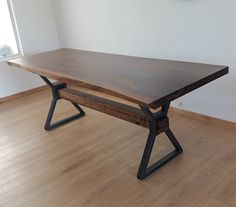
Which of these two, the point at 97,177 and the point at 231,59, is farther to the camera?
the point at 231,59

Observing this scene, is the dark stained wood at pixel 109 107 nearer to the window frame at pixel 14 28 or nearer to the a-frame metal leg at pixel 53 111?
the a-frame metal leg at pixel 53 111

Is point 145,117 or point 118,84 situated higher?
point 118,84

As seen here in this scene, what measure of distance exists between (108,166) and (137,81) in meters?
0.77

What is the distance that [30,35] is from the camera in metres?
4.13

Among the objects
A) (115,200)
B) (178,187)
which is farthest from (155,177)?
(115,200)

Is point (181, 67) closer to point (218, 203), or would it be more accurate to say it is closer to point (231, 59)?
point (231, 59)

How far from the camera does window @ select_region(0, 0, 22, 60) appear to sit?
12.9 ft

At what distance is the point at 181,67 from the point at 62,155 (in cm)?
124

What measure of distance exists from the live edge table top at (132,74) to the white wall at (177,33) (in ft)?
1.74

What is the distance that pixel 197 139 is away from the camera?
103 inches

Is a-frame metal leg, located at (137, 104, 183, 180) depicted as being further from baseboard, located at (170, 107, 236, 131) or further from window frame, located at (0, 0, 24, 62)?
window frame, located at (0, 0, 24, 62)

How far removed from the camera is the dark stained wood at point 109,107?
87.0 inches

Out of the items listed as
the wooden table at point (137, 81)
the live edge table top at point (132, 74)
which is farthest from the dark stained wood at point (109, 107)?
the live edge table top at point (132, 74)

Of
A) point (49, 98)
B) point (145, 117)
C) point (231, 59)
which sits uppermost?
point (231, 59)
